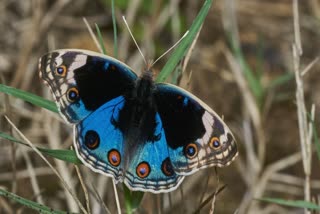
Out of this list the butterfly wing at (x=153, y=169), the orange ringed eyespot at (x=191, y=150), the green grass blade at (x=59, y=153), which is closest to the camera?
the green grass blade at (x=59, y=153)

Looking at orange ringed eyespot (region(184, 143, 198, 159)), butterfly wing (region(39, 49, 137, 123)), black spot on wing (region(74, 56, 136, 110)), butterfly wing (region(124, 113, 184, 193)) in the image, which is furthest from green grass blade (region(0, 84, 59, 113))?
orange ringed eyespot (region(184, 143, 198, 159))

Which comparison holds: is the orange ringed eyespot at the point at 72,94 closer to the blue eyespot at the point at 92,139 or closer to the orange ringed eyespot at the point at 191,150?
the blue eyespot at the point at 92,139

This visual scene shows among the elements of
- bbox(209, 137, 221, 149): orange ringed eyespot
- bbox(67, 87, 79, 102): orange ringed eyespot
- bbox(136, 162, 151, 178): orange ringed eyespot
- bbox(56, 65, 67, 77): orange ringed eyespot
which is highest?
bbox(56, 65, 67, 77): orange ringed eyespot

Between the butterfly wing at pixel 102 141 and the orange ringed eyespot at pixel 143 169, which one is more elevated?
the butterfly wing at pixel 102 141

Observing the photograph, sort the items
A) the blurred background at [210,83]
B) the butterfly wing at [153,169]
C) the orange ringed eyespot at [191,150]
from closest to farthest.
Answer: the butterfly wing at [153,169] < the orange ringed eyespot at [191,150] < the blurred background at [210,83]

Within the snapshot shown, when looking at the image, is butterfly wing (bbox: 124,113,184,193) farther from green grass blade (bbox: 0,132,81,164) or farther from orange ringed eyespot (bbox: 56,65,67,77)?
orange ringed eyespot (bbox: 56,65,67,77)

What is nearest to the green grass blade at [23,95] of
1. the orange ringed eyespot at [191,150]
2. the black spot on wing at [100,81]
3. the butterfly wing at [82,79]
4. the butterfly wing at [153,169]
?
the butterfly wing at [82,79]

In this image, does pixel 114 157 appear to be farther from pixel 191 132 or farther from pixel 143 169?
pixel 191 132
